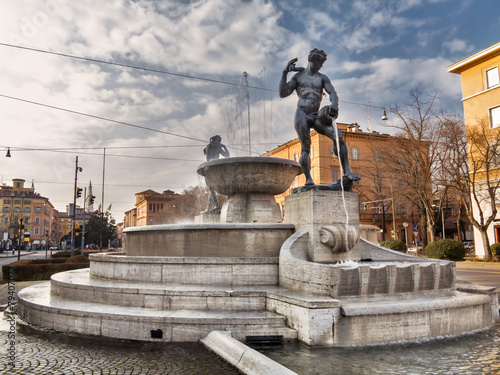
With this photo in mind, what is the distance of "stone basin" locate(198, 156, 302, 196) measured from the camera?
9172 mm

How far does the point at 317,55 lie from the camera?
27.1ft

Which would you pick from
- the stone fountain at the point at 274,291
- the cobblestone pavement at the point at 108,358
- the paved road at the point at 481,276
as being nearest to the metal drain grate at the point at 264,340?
the stone fountain at the point at 274,291

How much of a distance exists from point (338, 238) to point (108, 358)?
4130 millimetres

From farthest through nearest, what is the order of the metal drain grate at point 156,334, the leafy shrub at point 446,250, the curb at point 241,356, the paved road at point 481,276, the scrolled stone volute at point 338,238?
the leafy shrub at point 446,250
the paved road at point 481,276
the scrolled stone volute at point 338,238
the metal drain grate at point 156,334
the curb at point 241,356

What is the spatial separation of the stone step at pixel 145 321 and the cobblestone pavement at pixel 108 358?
0.20 metres

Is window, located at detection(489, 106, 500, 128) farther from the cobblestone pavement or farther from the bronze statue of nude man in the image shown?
the cobblestone pavement

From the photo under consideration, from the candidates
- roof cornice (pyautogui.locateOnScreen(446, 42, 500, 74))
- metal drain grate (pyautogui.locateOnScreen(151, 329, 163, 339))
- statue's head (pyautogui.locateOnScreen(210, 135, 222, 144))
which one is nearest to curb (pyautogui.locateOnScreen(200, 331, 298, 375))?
metal drain grate (pyautogui.locateOnScreen(151, 329, 163, 339))

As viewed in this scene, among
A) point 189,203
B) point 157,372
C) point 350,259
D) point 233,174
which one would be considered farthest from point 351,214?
point 189,203

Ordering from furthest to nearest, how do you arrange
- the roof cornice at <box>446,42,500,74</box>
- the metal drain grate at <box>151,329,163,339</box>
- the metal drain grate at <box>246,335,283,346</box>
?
the roof cornice at <box>446,42,500,74</box> → the metal drain grate at <box>151,329,163,339</box> → the metal drain grate at <box>246,335,283,346</box>

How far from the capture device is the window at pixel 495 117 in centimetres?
3054

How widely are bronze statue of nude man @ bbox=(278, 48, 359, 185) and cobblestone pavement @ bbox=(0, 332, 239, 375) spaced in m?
4.41

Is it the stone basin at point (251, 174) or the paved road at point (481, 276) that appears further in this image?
the paved road at point (481, 276)

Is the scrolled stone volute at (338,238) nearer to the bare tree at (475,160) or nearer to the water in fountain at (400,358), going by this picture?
the water in fountain at (400,358)

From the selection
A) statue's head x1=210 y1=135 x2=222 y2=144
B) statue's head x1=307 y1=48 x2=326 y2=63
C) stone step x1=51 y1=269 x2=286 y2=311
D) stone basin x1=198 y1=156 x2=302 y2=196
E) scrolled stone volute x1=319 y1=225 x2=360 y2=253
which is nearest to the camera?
stone step x1=51 y1=269 x2=286 y2=311
